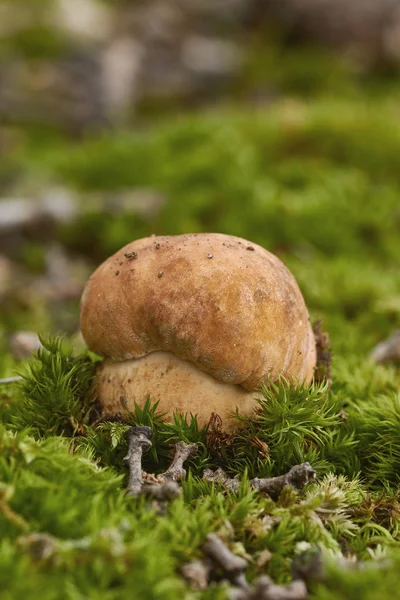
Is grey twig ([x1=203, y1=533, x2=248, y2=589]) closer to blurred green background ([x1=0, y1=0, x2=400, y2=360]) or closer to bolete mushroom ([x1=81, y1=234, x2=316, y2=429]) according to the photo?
bolete mushroom ([x1=81, y1=234, x2=316, y2=429])

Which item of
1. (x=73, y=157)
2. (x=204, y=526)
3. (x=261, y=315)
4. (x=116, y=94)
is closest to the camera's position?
(x=204, y=526)

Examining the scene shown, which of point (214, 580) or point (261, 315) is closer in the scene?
point (214, 580)

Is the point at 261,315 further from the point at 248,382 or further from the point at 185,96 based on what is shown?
the point at 185,96

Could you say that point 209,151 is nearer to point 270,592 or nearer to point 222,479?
point 222,479

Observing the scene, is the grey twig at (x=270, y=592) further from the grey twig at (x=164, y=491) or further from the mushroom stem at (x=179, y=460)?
the mushroom stem at (x=179, y=460)

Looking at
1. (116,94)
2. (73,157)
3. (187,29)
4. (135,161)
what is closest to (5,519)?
(135,161)

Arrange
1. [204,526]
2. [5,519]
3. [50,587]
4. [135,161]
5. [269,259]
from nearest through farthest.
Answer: [50,587] → [5,519] → [204,526] → [269,259] → [135,161]

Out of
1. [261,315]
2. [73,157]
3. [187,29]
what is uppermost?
[187,29]
